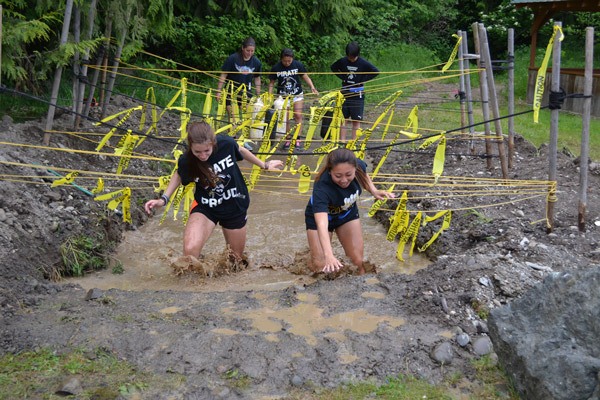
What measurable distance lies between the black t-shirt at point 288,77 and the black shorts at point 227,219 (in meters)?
5.31

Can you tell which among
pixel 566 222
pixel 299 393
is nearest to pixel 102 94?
pixel 566 222

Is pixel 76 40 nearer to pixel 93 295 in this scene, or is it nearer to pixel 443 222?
pixel 93 295

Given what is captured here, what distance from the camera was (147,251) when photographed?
809 cm

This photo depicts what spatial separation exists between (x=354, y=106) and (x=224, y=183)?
542 centimetres

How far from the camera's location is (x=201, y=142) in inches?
245

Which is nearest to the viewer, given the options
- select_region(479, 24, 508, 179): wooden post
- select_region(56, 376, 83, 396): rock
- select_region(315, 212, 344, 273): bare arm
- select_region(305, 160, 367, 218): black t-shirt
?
select_region(56, 376, 83, 396): rock

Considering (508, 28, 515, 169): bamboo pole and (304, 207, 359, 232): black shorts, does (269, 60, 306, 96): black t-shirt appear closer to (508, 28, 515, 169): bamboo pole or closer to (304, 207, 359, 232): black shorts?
(508, 28, 515, 169): bamboo pole

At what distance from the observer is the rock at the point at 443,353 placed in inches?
189

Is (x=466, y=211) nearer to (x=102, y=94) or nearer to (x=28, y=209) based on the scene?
(x=28, y=209)

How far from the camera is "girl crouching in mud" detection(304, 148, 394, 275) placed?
20.1ft

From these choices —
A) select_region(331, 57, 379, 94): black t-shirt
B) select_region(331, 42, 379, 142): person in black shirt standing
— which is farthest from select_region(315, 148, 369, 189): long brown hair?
select_region(331, 57, 379, 94): black t-shirt

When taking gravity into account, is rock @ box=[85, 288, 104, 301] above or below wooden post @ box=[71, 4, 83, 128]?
below

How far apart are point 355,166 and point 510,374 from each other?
238 cm

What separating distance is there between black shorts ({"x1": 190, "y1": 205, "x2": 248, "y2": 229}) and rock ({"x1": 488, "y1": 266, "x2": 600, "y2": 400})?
9.98 ft
